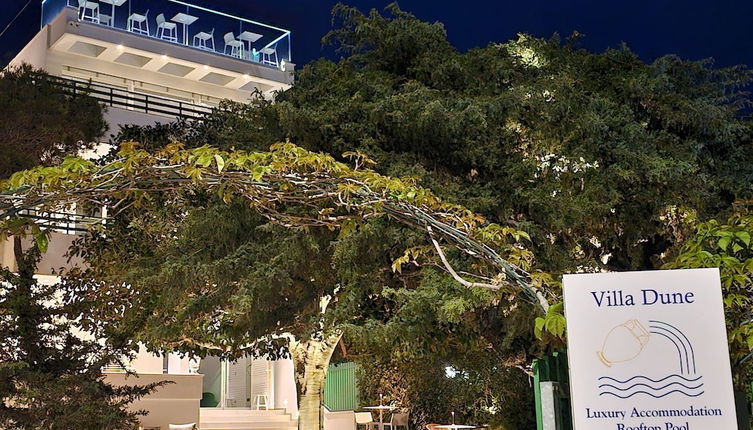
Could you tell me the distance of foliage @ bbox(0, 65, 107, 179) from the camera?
1124 cm

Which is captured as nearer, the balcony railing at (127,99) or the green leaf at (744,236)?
the green leaf at (744,236)

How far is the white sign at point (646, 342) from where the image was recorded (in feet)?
10.0

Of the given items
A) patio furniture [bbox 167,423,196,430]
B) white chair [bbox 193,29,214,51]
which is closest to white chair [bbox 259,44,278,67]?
white chair [bbox 193,29,214,51]

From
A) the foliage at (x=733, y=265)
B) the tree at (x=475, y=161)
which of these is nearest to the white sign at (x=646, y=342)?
the foliage at (x=733, y=265)

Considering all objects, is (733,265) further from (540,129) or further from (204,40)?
(204,40)

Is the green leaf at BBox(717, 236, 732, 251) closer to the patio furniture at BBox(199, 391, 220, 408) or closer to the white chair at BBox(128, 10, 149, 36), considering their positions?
the white chair at BBox(128, 10, 149, 36)

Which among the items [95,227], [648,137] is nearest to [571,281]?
[648,137]

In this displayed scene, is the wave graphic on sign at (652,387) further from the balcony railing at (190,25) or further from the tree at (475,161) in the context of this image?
the balcony railing at (190,25)

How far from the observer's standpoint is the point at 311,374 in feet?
37.6

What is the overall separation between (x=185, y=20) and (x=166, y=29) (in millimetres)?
515

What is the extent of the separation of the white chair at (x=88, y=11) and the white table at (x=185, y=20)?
1868 millimetres

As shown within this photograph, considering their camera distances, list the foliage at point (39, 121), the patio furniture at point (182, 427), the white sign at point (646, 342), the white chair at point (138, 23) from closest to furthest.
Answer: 1. the white sign at point (646, 342)
2. the foliage at point (39, 121)
3. the patio furniture at point (182, 427)
4. the white chair at point (138, 23)

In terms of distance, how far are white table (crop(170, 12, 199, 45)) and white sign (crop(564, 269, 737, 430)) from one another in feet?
64.0

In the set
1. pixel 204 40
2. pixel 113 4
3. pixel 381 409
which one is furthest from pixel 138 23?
A: pixel 381 409
